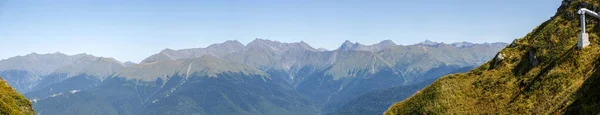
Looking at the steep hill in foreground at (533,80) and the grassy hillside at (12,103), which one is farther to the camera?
the grassy hillside at (12,103)

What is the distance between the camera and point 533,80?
59.2 metres

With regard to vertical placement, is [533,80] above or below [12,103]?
above

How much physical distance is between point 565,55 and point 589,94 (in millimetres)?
17189

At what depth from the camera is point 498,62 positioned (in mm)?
70188

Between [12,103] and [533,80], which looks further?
[12,103]

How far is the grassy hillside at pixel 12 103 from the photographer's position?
216 feet

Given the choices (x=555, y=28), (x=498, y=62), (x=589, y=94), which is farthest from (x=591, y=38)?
(x=589, y=94)

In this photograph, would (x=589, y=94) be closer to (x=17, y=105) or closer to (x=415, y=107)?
(x=415, y=107)

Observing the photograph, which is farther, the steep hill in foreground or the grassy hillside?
the grassy hillside

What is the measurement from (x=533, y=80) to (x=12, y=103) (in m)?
74.7

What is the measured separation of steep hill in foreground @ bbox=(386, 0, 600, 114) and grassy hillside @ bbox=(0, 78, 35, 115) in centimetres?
5485

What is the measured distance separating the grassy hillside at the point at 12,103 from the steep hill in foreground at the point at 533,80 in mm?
54849

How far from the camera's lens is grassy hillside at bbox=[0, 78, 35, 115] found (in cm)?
6569

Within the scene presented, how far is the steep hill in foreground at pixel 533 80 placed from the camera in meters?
50.9
